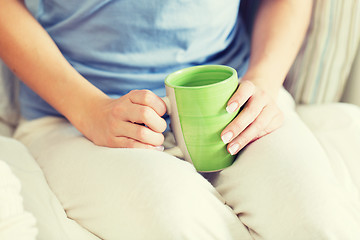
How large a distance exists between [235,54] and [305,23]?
0.17 meters

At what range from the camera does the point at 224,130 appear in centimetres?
60

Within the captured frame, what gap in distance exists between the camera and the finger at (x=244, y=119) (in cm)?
60

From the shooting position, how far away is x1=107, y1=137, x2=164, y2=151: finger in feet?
2.07

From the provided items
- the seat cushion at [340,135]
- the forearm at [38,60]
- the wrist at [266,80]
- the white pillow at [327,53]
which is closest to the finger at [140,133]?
the forearm at [38,60]

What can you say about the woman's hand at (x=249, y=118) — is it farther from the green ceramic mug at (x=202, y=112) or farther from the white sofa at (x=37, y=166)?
the white sofa at (x=37, y=166)

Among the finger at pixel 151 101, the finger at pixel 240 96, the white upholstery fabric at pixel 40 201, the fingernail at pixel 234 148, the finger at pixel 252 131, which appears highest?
the finger at pixel 240 96

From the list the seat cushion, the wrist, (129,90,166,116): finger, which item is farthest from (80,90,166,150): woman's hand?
the seat cushion

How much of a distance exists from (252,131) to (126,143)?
0.21m

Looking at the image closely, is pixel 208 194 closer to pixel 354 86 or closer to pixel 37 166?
pixel 37 166

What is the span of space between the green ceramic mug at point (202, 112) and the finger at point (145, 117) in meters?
0.02

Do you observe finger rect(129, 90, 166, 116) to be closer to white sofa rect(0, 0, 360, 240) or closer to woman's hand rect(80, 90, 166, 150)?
woman's hand rect(80, 90, 166, 150)

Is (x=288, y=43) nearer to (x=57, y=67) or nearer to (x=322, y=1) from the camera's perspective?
(x=322, y=1)

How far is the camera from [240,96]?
1.96ft

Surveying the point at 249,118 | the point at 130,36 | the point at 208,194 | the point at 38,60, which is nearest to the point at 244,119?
the point at 249,118
